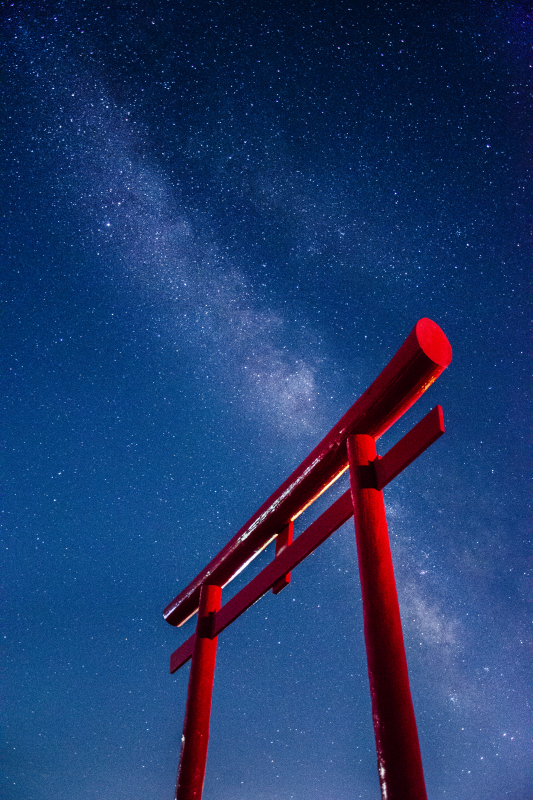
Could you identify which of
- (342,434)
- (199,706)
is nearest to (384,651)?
(342,434)

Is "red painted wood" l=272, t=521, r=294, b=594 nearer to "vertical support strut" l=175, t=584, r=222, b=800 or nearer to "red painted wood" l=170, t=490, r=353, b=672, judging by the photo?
"red painted wood" l=170, t=490, r=353, b=672

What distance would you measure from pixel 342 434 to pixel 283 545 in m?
1.30

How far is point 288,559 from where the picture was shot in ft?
11.8

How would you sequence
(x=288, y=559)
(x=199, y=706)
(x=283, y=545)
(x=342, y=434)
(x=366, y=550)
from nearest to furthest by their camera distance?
(x=366, y=550) → (x=342, y=434) → (x=288, y=559) → (x=283, y=545) → (x=199, y=706)

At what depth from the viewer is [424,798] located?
1980 mm

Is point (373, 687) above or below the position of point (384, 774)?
above

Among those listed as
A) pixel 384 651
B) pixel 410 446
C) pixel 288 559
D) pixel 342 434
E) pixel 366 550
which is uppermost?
pixel 342 434

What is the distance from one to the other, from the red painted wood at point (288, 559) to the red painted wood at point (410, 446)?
38 cm

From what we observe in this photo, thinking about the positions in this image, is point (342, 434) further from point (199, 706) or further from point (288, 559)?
point (199, 706)

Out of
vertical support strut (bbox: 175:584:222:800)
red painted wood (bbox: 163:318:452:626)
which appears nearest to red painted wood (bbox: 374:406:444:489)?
red painted wood (bbox: 163:318:452:626)

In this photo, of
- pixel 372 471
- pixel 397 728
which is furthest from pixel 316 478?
pixel 397 728

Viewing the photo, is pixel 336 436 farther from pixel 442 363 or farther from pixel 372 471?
pixel 442 363

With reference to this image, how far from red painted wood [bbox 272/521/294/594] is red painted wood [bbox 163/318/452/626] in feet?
0.18

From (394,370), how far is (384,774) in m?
2.04
